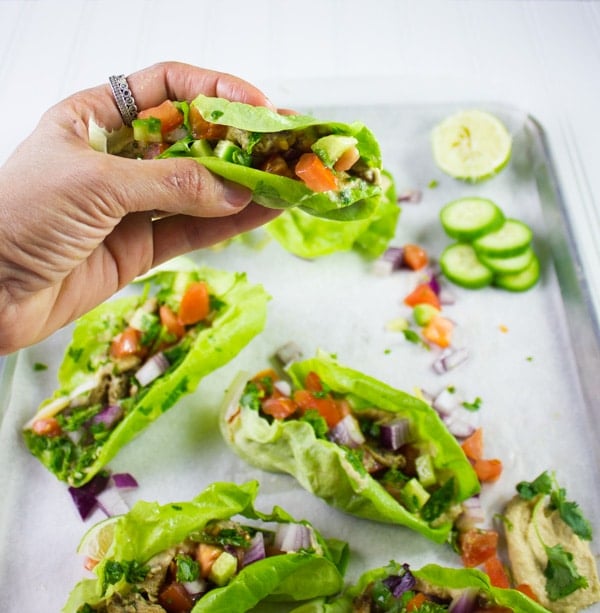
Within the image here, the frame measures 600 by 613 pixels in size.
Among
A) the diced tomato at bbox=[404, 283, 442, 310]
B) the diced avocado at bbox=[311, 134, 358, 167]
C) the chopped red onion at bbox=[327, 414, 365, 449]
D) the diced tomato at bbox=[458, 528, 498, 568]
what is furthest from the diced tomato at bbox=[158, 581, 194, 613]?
the diced tomato at bbox=[404, 283, 442, 310]

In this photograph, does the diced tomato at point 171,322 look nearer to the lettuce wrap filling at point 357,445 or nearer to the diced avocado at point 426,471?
the lettuce wrap filling at point 357,445

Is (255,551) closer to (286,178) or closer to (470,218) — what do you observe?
(286,178)

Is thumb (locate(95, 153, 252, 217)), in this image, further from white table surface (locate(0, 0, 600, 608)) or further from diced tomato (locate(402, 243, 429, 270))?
white table surface (locate(0, 0, 600, 608))

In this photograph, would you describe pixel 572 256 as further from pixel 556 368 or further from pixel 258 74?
pixel 258 74

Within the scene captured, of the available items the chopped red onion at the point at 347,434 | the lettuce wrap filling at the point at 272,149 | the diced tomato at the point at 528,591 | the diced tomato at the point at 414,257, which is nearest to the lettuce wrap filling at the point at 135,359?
the chopped red onion at the point at 347,434

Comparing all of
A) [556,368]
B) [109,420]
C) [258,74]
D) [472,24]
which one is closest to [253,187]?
[109,420]

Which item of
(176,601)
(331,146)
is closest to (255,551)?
(176,601)

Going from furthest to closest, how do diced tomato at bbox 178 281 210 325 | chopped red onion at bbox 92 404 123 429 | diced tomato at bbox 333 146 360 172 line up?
diced tomato at bbox 178 281 210 325, chopped red onion at bbox 92 404 123 429, diced tomato at bbox 333 146 360 172
